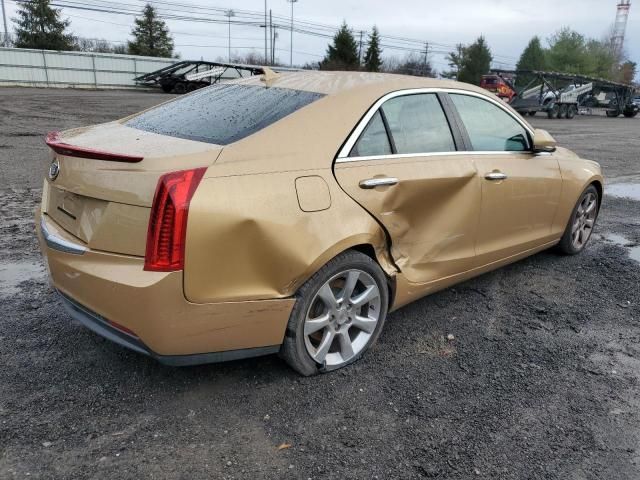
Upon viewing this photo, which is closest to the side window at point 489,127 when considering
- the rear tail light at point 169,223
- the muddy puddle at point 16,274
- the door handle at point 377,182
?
the door handle at point 377,182

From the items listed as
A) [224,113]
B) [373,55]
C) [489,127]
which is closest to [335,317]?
[224,113]

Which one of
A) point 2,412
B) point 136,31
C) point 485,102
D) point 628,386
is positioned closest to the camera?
point 2,412

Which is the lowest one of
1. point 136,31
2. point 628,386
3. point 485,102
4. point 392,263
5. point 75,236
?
point 628,386

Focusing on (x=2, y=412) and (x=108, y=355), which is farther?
(x=108, y=355)

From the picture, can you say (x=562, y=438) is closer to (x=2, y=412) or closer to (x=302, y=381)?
(x=302, y=381)

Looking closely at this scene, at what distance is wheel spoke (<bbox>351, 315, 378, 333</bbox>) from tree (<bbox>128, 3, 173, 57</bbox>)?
5942 cm

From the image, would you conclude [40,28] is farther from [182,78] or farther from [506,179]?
[506,179]

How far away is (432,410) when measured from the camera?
2836 mm

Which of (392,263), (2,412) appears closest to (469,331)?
(392,263)

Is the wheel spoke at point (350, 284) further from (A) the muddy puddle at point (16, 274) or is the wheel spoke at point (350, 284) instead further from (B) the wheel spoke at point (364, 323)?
(A) the muddy puddle at point (16, 274)

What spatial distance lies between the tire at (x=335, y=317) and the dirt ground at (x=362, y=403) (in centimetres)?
12

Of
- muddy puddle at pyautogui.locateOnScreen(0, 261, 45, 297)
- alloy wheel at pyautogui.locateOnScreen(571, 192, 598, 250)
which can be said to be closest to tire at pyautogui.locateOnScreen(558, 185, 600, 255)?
alloy wheel at pyautogui.locateOnScreen(571, 192, 598, 250)

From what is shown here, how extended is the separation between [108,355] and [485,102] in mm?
3047

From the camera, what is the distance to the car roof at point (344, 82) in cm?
327
